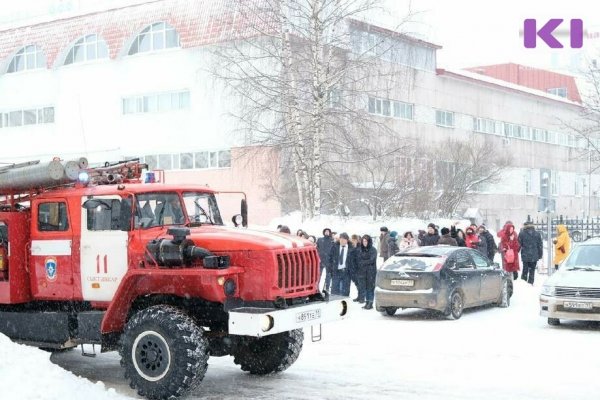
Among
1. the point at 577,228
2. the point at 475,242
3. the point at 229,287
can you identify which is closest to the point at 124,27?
the point at 577,228

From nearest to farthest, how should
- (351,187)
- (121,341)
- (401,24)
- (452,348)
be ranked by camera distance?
(121,341)
(452,348)
(401,24)
(351,187)

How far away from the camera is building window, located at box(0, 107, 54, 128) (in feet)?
149

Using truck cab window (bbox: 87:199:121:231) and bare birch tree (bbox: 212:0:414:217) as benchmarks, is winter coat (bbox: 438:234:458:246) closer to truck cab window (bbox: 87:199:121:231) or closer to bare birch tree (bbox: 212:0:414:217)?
bare birch tree (bbox: 212:0:414:217)

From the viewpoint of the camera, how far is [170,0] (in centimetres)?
4047

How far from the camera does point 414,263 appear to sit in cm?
1620

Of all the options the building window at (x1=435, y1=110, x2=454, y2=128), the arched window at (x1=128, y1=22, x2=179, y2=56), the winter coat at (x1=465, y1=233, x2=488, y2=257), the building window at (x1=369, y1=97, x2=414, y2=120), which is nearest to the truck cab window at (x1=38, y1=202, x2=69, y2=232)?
the winter coat at (x1=465, y1=233, x2=488, y2=257)

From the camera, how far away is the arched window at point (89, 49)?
43.6m

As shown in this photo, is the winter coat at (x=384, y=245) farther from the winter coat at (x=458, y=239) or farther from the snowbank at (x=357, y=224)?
the snowbank at (x=357, y=224)

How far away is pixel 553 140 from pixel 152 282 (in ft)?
185

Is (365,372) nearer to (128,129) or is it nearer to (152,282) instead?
(152,282)

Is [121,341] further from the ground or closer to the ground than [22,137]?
closer to the ground

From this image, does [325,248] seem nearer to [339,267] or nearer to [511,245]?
[339,267]

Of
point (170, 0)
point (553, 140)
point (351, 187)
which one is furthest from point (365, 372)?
point (553, 140)

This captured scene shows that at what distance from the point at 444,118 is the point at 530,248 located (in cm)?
2800
